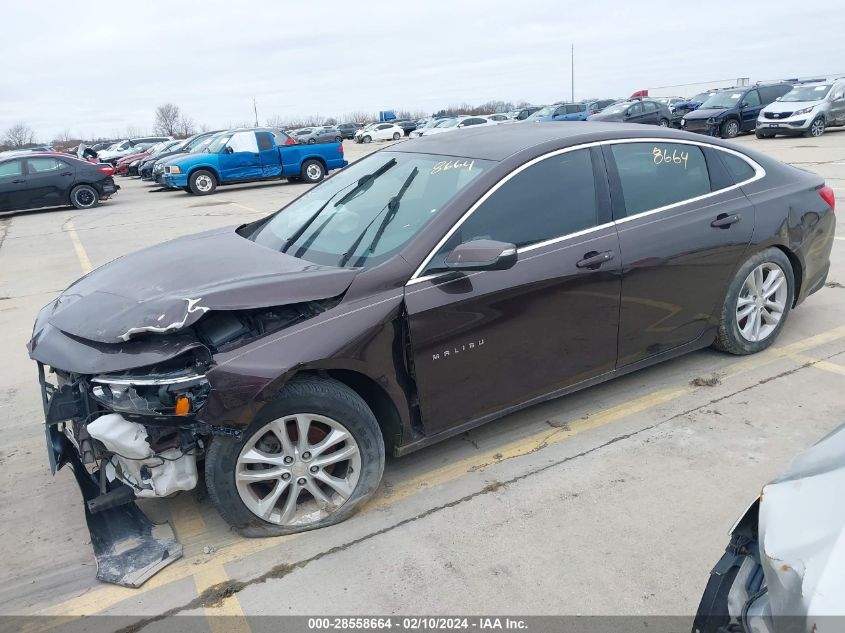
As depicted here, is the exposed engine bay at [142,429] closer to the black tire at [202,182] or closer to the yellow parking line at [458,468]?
the yellow parking line at [458,468]

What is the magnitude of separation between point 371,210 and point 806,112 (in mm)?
21936

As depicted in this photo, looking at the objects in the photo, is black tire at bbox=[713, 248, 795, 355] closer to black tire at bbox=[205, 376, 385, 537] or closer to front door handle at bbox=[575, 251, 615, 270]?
front door handle at bbox=[575, 251, 615, 270]

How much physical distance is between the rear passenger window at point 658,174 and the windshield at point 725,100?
21523mm

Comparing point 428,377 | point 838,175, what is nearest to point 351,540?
point 428,377

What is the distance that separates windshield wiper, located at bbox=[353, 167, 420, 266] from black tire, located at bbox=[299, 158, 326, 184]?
16.5 metres

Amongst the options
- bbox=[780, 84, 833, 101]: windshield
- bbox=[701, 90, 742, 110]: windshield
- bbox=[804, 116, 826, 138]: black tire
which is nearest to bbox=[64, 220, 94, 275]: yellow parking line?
bbox=[701, 90, 742, 110]: windshield

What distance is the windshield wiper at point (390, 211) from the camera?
325 centimetres

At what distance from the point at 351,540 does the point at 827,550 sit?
1985 millimetres

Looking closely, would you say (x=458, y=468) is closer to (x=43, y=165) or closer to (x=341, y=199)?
(x=341, y=199)

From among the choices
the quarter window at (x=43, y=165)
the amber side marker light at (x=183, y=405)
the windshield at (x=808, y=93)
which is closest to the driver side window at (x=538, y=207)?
the amber side marker light at (x=183, y=405)

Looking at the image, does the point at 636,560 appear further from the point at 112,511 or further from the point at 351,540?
the point at 112,511

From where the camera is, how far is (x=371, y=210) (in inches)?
141

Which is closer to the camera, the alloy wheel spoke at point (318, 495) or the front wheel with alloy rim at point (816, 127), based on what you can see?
the alloy wheel spoke at point (318, 495)

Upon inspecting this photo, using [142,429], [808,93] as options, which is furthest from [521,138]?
[808,93]
